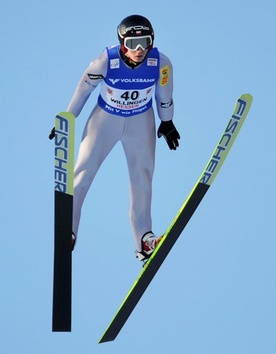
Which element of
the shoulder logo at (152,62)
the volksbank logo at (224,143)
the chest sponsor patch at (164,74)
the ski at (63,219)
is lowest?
the ski at (63,219)

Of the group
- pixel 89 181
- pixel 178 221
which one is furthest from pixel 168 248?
pixel 89 181

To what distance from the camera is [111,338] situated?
Result: 29.4 feet

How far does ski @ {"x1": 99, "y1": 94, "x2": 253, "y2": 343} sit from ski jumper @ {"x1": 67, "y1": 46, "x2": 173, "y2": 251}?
0.95 feet

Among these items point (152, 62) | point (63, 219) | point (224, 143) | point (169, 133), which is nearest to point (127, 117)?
point (169, 133)

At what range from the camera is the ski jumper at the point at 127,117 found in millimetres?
8312

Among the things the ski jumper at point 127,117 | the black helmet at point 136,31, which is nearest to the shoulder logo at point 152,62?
the ski jumper at point 127,117

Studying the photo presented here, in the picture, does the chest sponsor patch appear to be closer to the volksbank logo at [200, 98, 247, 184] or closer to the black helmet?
the black helmet

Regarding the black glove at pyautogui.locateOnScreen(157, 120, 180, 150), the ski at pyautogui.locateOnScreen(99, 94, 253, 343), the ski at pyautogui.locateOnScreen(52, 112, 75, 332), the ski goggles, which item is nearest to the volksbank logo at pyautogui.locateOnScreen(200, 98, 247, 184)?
the ski at pyautogui.locateOnScreen(99, 94, 253, 343)

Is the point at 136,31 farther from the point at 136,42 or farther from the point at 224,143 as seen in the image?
the point at 224,143

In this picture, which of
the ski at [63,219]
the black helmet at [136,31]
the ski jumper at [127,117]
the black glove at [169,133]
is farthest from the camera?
the black glove at [169,133]

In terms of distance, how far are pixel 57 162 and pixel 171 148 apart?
1.09 metres

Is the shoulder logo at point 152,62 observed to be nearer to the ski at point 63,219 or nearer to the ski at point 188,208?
the ski at point 188,208

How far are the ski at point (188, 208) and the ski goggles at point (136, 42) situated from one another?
0.82m

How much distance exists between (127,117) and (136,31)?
2.37 ft
